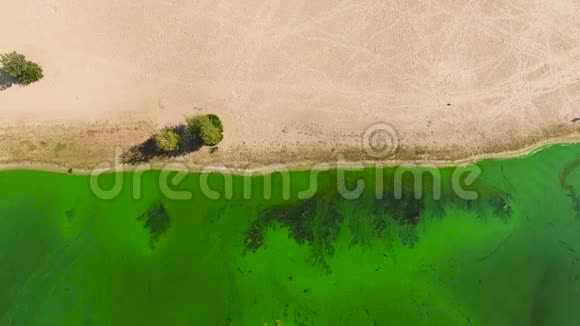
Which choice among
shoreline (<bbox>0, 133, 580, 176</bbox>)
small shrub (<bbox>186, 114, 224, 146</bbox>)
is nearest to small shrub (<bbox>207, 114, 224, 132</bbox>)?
small shrub (<bbox>186, 114, 224, 146</bbox>)

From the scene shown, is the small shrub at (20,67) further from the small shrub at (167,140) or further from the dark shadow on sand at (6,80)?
the small shrub at (167,140)

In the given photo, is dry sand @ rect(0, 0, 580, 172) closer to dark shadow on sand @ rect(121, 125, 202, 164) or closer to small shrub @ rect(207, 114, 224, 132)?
dark shadow on sand @ rect(121, 125, 202, 164)

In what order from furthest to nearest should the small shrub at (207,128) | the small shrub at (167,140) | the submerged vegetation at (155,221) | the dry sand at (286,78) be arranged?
1. the dry sand at (286,78)
2. the submerged vegetation at (155,221)
3. the small shrub at (167,140)
4. the small shrub at (207,128)

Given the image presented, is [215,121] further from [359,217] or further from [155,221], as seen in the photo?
[359,217]

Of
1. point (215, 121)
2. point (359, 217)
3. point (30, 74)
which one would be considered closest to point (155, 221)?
point (215, 121)

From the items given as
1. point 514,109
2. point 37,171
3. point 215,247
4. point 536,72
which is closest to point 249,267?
point 215,247

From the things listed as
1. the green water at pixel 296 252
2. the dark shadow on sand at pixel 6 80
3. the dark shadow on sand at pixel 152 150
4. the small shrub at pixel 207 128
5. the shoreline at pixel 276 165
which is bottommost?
the green water at pixel 296 252

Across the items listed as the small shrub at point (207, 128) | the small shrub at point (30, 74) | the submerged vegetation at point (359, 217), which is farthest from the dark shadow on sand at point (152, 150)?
the small shrub at point (30, 74)
